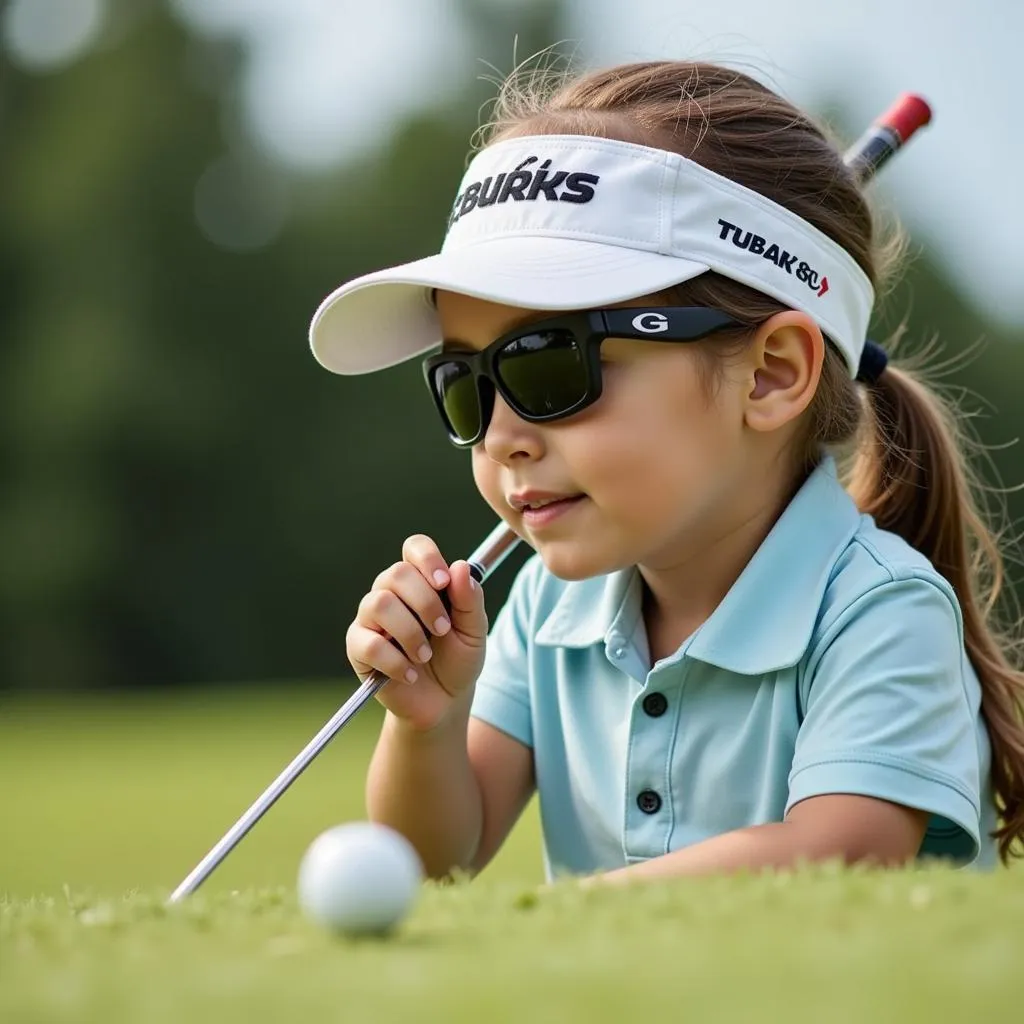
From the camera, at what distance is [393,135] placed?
31.1 meters

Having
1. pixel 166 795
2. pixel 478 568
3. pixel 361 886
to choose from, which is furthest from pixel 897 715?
pixel 166 795

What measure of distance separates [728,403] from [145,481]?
26.0 metres

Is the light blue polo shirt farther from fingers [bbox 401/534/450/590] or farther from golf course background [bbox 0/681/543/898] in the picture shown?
golf course background [bbox 0/681/543/898]

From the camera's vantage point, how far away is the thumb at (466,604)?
9.92 ft

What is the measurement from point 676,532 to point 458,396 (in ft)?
1.51

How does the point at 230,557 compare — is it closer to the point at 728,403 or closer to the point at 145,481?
the point at 145,481

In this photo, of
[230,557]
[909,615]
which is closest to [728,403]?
[909,615]

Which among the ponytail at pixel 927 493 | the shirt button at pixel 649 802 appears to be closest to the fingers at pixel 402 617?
the shirt button at pixel 649 802

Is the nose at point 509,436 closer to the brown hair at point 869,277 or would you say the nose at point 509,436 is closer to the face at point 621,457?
the face at point 621,457

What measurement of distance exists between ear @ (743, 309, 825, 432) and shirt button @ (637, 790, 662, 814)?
26.9 inches

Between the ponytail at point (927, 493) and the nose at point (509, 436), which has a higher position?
the nose at point (509, 436)

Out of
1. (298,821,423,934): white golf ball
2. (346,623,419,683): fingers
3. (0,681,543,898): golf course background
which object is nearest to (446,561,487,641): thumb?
(346,623,419,683): fingers

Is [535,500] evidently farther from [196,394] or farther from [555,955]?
[196,394]

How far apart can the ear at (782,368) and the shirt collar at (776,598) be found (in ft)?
0.60
